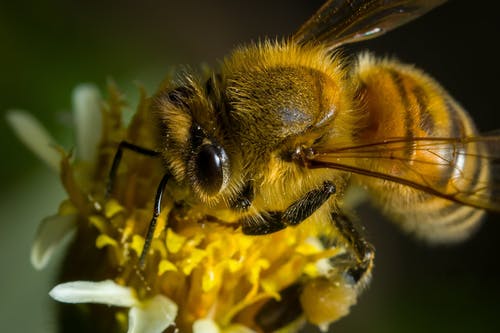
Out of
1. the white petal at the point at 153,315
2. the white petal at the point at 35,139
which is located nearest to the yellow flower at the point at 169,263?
the white petal at the point at 153,315

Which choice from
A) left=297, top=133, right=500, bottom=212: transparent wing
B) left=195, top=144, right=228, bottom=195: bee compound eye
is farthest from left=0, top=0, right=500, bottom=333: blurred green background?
left=195, top=144, right=228, bottom=195: bee compound eye

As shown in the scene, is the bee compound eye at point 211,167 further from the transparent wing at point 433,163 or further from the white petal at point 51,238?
the white petal at point 51,238

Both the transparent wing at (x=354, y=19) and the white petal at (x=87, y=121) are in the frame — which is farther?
the white petal at (x=87, y=121)

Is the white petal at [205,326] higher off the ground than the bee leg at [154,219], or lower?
lower

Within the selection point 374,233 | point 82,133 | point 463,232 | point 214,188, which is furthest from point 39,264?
point 374,233

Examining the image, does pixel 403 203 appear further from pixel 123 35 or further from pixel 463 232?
pixel 123 35

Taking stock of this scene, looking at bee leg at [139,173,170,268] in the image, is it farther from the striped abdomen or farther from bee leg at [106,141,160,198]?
the striped abdomen

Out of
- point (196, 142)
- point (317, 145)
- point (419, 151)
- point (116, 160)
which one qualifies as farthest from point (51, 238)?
point (419, 151)

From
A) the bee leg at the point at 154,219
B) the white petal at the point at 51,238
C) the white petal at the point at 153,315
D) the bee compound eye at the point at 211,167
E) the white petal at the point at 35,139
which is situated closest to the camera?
the bee compound eye at the point at 211,167
